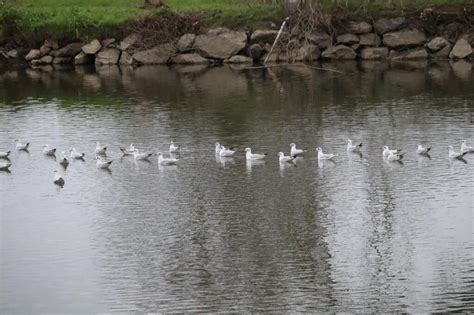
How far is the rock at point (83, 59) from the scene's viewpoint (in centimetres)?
6041

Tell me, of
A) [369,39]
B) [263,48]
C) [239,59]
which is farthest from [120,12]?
[369,39]

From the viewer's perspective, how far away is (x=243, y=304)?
2206 cm

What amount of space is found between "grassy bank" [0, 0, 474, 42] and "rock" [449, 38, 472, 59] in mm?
3188

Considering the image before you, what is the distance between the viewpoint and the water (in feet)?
75.0

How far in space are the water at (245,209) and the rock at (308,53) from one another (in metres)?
9.46

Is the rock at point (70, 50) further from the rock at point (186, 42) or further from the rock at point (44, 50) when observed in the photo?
the rock at point (186, 42)

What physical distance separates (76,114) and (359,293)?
24306mm

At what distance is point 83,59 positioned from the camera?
60500 millimetres

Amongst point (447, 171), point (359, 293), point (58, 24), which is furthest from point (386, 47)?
point (359, 293)

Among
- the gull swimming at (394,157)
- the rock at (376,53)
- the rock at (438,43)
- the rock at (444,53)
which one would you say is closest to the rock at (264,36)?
the rock at (376,53)

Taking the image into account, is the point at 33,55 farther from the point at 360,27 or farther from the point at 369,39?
the point at 369,39

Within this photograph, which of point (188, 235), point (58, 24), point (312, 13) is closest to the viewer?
point (188, 235)

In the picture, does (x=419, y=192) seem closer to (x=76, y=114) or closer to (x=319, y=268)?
(x=319, y=268)

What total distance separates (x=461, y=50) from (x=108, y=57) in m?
19.0
